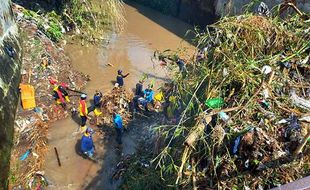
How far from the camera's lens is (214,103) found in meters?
4.07

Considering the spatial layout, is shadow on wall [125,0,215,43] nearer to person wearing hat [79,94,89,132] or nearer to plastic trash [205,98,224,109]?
person wearing hat [79,94,89,132]

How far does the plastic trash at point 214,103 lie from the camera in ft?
13.3

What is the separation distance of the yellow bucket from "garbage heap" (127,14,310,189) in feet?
19.3

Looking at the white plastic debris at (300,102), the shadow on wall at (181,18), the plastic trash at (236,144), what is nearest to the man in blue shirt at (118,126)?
the plastic trash at (236,144)

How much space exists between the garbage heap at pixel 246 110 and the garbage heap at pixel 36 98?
4398mm

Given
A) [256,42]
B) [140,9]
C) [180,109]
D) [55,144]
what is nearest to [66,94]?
[55,144]

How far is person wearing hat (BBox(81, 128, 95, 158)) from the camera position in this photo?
26.4ft

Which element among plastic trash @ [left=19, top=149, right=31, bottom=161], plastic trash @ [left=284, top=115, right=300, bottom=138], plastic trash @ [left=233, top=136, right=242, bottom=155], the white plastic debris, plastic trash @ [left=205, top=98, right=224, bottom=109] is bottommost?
plastic trash @ [left=19, top=149, right=31, bottom=161]

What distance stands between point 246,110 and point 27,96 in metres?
7.37

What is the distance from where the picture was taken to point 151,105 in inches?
414

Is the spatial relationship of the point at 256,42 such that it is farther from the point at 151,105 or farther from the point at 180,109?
the point at 151,105

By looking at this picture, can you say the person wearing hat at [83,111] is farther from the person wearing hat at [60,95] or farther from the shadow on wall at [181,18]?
the shadow on wall at [181,18]

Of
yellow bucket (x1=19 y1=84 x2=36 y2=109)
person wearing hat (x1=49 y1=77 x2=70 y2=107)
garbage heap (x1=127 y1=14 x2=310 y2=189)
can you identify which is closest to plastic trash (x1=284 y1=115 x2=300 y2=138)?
garbage heap (x1=127 y1=14 x2=310 y2=189)

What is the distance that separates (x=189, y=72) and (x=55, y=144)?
5.24m
